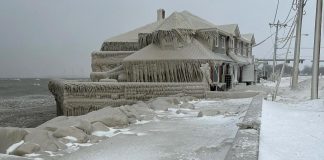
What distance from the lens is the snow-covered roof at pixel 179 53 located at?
2756cm

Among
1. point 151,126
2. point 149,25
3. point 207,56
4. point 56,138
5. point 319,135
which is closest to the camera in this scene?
point 319,135

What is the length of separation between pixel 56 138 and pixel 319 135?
5493 millimetres

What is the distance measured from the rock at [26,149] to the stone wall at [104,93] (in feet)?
43.0

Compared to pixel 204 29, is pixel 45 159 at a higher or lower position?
lower

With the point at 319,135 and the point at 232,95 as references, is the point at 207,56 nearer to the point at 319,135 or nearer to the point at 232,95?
the point at 232,95

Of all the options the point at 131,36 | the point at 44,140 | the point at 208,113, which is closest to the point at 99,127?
the point at 44,140

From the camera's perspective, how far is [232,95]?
20.2 meters

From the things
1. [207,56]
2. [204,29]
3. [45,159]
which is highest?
[204,29]

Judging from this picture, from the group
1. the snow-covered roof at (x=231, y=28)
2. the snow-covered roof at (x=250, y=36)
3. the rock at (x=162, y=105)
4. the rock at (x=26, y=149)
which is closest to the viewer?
the rock at (x=26, y=149)

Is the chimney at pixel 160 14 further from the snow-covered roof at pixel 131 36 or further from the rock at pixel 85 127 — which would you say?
the rock at pixel 85 127

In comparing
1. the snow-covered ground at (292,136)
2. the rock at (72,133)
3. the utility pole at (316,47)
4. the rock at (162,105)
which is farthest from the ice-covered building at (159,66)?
the rock at (72,133)

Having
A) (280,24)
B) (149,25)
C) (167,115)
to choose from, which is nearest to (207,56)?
(149,25)

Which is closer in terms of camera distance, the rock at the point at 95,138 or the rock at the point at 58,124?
the rock at the point at 95,138

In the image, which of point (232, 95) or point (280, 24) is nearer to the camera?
point (232, 95)
